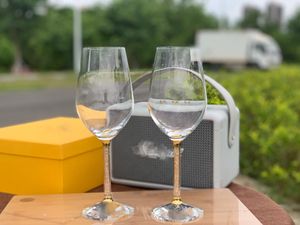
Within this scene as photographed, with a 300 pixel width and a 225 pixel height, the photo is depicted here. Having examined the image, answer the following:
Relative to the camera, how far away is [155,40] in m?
26.5

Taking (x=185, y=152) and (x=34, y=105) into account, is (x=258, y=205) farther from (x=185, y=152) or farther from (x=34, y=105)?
(x=34, y=105)

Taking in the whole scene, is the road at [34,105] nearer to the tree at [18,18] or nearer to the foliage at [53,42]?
the tree at [18,18]

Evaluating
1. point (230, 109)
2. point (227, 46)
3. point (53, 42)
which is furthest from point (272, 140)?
point (53, 42)

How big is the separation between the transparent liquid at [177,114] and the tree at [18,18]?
2345 cm

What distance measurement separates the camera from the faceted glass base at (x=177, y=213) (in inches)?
39.5

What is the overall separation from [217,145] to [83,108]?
1.22 feet

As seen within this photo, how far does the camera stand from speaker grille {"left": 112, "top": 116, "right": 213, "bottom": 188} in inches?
48.1

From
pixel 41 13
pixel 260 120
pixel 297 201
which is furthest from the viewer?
pixel 41 13

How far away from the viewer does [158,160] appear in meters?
1.29

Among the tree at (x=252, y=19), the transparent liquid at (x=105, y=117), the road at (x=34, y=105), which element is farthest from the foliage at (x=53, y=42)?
the transparent liquid at (x=105, y=117)

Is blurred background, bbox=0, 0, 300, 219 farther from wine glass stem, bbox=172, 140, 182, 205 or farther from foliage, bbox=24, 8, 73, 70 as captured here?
wine glass stem, bbox=172, 140, 182, 205

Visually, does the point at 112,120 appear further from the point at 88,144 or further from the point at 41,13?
the point at 41,13

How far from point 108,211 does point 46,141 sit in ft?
0.91

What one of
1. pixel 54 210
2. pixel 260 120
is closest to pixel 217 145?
pixel 54 210
